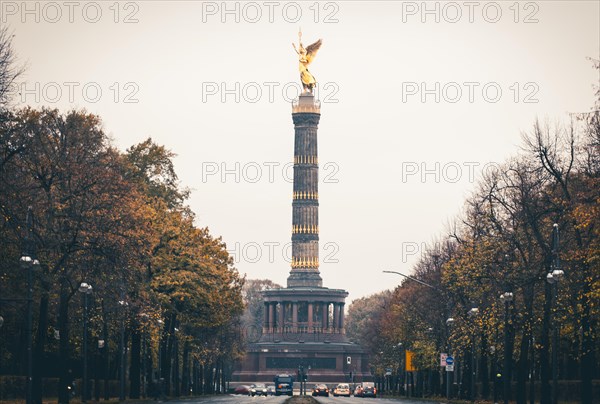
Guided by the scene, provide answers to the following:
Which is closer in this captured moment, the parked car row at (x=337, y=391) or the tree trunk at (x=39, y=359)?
the tree trunk at (x=39, y=359)

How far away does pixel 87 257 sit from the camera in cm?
6688

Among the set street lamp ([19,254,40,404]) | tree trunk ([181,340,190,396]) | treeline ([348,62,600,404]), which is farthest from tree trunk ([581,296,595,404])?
tree trunk ([181,340,190,396])

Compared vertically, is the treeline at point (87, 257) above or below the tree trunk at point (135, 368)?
above

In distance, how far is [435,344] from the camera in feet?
352

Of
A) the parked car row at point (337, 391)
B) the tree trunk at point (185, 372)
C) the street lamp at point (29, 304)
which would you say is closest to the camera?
the street lamp at point (29, 304)

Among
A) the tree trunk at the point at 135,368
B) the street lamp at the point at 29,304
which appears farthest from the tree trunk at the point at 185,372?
the street lamp at the point at 29,304

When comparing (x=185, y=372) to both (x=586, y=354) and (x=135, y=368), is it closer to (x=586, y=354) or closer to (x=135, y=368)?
(x=135, y=368)

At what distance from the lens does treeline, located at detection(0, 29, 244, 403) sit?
6334cm

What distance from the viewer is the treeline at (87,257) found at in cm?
6334

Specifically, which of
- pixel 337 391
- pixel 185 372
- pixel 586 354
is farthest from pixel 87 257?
pixel 337 391

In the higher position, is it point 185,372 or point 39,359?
point 185,372

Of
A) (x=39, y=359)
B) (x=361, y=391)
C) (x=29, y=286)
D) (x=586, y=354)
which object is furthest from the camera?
(x=361, y=391)

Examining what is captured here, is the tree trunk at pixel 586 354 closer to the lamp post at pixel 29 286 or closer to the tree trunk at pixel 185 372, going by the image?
the lamp post at pixel 29 286

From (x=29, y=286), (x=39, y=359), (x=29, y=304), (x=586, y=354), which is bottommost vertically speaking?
(x=39, y=359)
